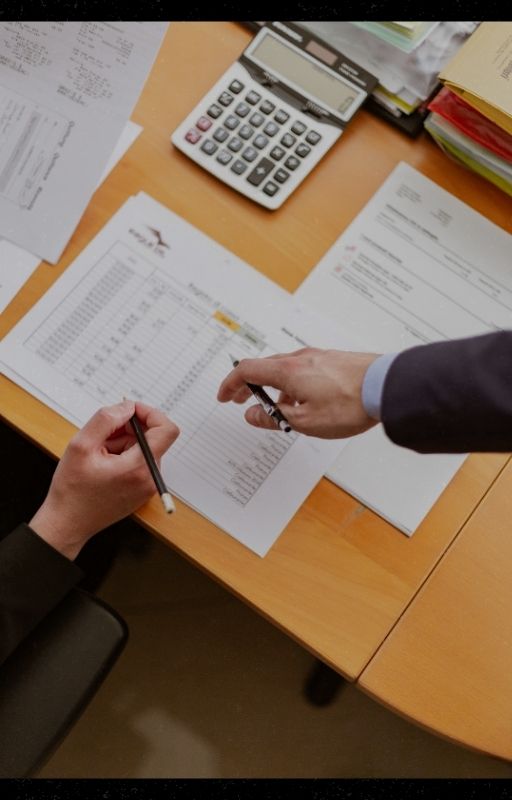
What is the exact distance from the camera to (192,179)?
2.74ft

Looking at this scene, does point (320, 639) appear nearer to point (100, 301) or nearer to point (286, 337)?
point (286, 337)

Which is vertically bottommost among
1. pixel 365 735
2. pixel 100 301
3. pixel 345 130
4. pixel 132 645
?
pixel 132 645

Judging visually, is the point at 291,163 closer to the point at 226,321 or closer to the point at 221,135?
the point at 221,135

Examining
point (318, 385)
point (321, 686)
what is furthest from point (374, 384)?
point (321, 686)

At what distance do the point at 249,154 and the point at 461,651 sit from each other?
0.59m

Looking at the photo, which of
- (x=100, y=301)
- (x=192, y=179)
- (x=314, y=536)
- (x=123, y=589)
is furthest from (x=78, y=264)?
(x=123, y=589)

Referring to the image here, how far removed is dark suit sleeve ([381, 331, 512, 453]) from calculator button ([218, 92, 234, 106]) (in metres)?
0.39

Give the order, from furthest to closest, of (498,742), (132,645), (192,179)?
(132,645) < (192,179) < (498,742)

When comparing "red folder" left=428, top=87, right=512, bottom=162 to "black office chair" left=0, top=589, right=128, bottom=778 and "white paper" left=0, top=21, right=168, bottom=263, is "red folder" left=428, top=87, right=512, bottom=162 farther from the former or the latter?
"black office chair" left=0, top=589, right=128, bottom=778

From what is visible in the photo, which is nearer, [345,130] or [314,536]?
[314,536]

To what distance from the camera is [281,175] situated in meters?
0.82

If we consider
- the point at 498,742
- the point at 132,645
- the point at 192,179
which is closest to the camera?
the point at 498,742

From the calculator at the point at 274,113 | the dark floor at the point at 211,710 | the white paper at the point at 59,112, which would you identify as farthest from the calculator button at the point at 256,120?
the dark floor at the point at 211,710

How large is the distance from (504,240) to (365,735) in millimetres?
909
